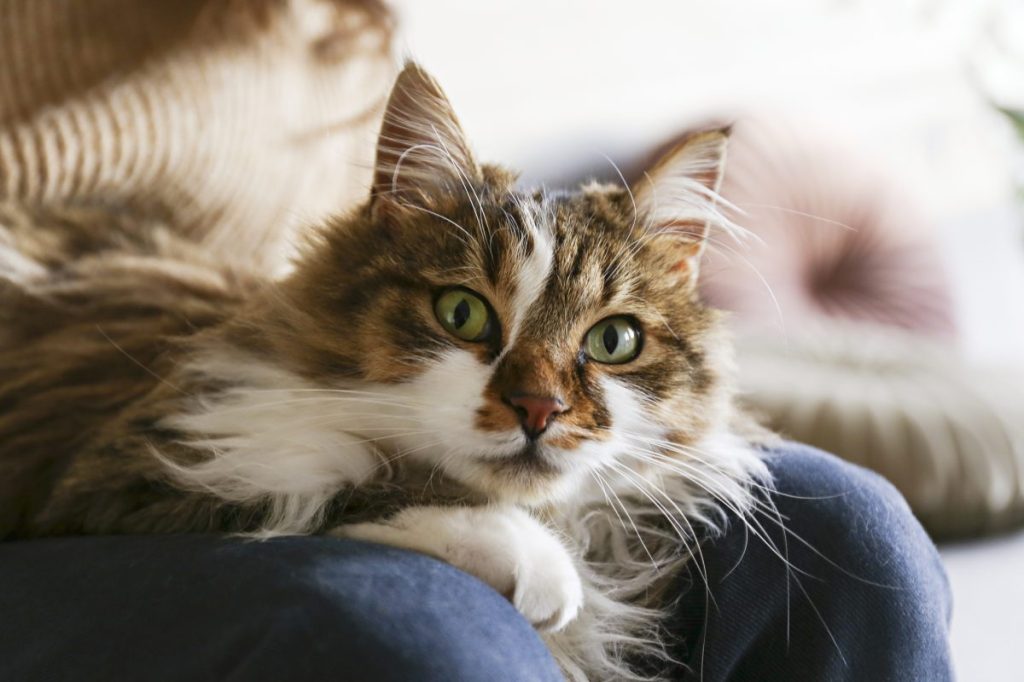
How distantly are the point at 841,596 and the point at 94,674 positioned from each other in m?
0.71

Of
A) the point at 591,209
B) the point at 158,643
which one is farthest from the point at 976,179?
the point at 158,643

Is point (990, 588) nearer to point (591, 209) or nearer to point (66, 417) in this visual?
point (591, 209)

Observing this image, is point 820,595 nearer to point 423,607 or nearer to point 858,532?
point 858,532

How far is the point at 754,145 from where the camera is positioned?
8.01 ft

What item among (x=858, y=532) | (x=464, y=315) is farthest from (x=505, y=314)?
(x=858, y=532)

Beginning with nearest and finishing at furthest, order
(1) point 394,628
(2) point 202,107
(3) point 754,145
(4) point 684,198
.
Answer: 1. (1) point 394,628
2. (4) point 684,198
3. (2) point 202,107
4. (3) point 754,145

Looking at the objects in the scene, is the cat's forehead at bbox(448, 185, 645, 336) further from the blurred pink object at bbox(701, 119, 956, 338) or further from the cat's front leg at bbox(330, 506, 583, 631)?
the blurred pink object at bbox(701, 119, 956, 338)

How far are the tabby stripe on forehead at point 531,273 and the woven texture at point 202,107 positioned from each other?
1.34 ft

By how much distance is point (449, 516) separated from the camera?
884mm

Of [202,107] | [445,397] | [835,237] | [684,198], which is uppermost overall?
[202,107]

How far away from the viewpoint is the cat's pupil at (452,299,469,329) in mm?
985

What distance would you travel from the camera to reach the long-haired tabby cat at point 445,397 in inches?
36.4

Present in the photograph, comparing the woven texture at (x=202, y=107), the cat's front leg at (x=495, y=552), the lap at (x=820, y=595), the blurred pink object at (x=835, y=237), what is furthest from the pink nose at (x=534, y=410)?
the blurred pink object at (x=835, y=237)

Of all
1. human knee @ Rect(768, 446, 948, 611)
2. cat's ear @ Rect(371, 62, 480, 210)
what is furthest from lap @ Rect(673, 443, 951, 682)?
cat's ear @ Rect(371, 62, 480, 210)
